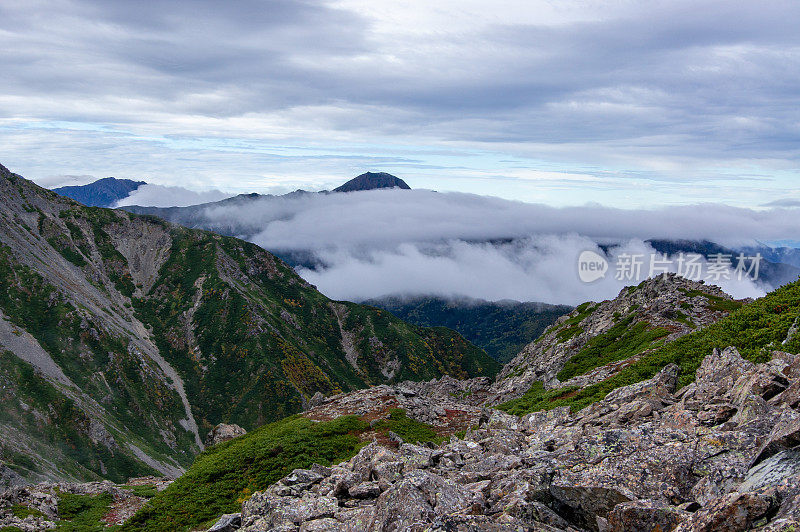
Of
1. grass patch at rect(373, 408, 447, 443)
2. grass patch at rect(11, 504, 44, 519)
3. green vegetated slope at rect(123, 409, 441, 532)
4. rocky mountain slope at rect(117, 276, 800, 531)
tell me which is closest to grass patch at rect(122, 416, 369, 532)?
green vegetated slope at rect(123, 409, 441, 532)

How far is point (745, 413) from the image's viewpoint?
16297 millimetres

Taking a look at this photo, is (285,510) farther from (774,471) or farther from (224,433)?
(224,433)

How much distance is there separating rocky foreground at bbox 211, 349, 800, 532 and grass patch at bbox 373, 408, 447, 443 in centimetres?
2194

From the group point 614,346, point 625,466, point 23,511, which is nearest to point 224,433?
point 23,511

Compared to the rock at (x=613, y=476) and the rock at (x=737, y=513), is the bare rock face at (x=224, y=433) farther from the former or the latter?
the rock at (x=737, y=513)

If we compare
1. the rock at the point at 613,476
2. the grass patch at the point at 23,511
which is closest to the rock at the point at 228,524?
the rock at the point at 613,476

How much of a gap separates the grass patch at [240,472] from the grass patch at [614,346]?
101 feet

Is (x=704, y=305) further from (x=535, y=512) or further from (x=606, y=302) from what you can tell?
(x=535, y=512)

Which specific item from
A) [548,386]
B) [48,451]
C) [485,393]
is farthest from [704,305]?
[48,451]

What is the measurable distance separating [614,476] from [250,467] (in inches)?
1552
